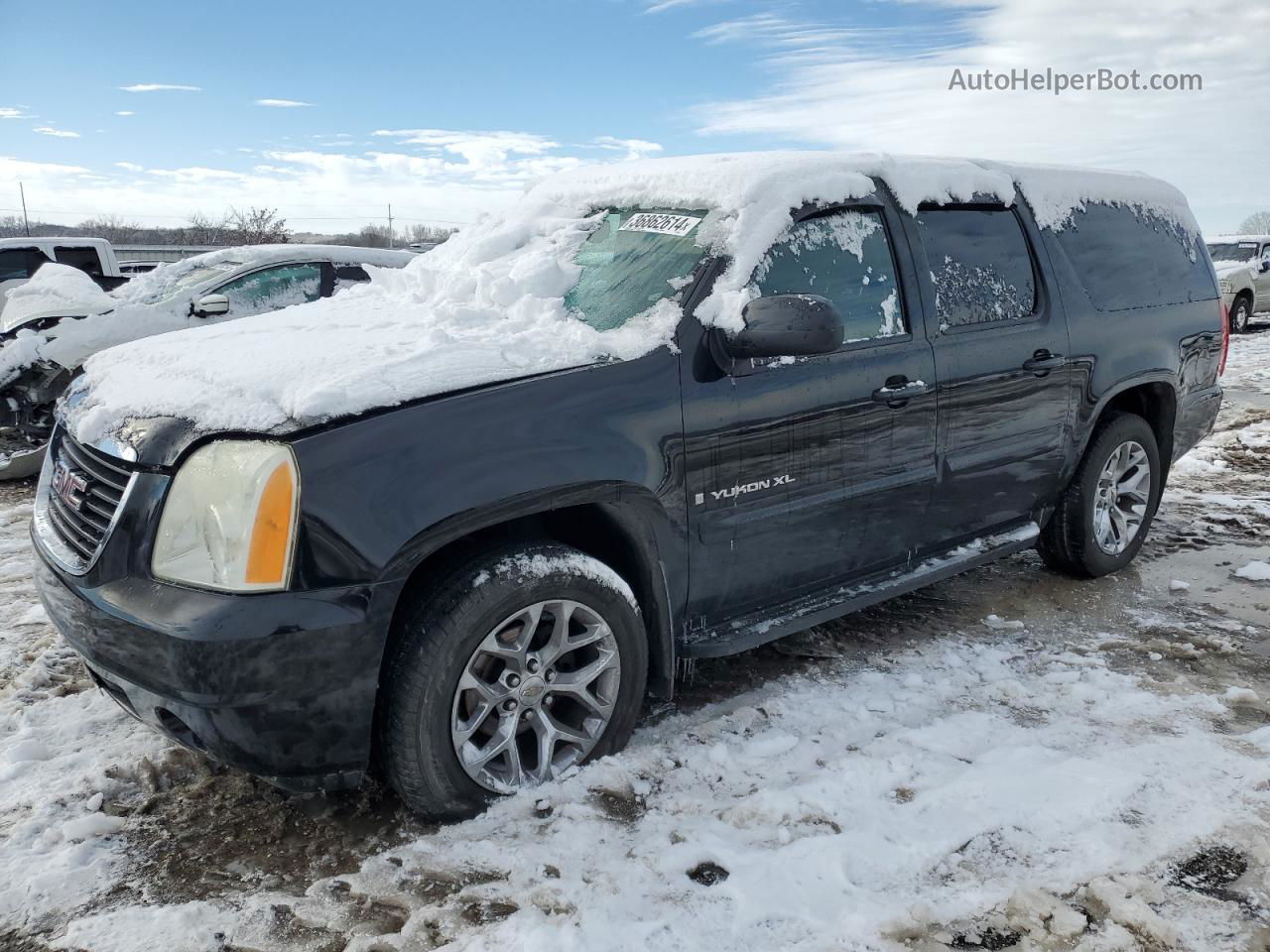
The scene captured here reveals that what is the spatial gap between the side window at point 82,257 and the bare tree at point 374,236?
2351cm

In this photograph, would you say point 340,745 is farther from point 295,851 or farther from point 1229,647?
point 1229,647

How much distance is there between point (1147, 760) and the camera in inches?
120

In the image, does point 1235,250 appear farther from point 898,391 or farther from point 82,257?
point 82,257

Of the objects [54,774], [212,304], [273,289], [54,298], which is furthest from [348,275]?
[54,774]

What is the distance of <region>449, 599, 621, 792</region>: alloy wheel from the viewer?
2.68m

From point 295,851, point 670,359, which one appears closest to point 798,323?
point 670,359

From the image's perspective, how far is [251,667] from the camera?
2291 mm

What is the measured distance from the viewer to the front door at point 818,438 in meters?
3.03

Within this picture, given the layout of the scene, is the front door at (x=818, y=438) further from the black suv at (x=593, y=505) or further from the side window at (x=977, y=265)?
the side window at (x=977, y=265)

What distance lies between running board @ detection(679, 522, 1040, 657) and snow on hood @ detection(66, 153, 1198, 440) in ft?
3.22

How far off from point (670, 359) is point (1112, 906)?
6.00 ft

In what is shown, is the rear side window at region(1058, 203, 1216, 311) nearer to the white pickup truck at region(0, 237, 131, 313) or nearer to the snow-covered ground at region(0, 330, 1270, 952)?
the snow-covered ground at region(0, 330, 1270, 952)

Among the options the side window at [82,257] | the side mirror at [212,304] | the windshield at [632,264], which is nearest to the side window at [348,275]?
the side mirror at [212,304]

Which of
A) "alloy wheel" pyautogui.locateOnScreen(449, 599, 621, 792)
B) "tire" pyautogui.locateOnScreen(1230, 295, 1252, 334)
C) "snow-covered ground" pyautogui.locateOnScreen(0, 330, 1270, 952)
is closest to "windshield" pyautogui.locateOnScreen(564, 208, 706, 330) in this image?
"alloy wheel" pyautogui.locateOnScreen(449, 599, 621, 792)
